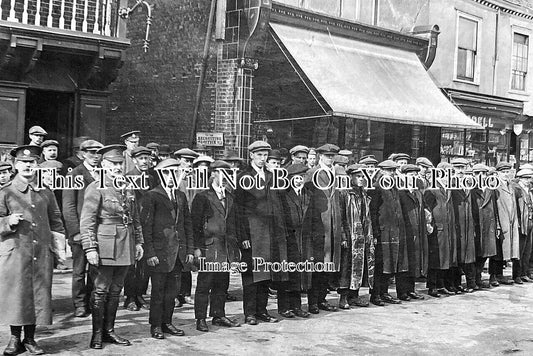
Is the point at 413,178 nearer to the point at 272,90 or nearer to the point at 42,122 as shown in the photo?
the point at 272,90

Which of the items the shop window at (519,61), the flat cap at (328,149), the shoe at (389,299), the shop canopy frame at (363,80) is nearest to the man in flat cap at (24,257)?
the flat cap at (328,149)

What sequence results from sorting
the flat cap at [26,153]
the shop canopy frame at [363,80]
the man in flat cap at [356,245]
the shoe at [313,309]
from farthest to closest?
the shop canopy frame at [363,80], the man in flat cap at [356,245], the shoe at [313,309], the flat cap at [26,153]

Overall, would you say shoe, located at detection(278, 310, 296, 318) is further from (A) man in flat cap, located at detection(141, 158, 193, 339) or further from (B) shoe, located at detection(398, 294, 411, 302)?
(B) shoe, located at detection(398, 294, 411, 302)

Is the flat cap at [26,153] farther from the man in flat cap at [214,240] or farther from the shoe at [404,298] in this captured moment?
the shoe at [404,298]

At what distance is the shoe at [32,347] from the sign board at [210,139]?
6.52 meters

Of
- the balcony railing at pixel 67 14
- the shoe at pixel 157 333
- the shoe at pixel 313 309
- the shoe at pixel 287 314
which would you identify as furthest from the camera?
the balcony railing at pixel 67 14

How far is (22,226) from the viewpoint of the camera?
6215 mm

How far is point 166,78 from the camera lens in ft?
42.3

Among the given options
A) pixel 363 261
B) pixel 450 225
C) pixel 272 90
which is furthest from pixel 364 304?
pixel 272 90

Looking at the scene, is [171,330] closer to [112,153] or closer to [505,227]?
[112,153]

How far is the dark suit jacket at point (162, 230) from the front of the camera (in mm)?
6949

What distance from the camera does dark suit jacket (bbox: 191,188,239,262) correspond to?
745 centimetres

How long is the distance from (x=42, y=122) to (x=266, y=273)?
5498 millimetres

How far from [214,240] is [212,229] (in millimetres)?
120
